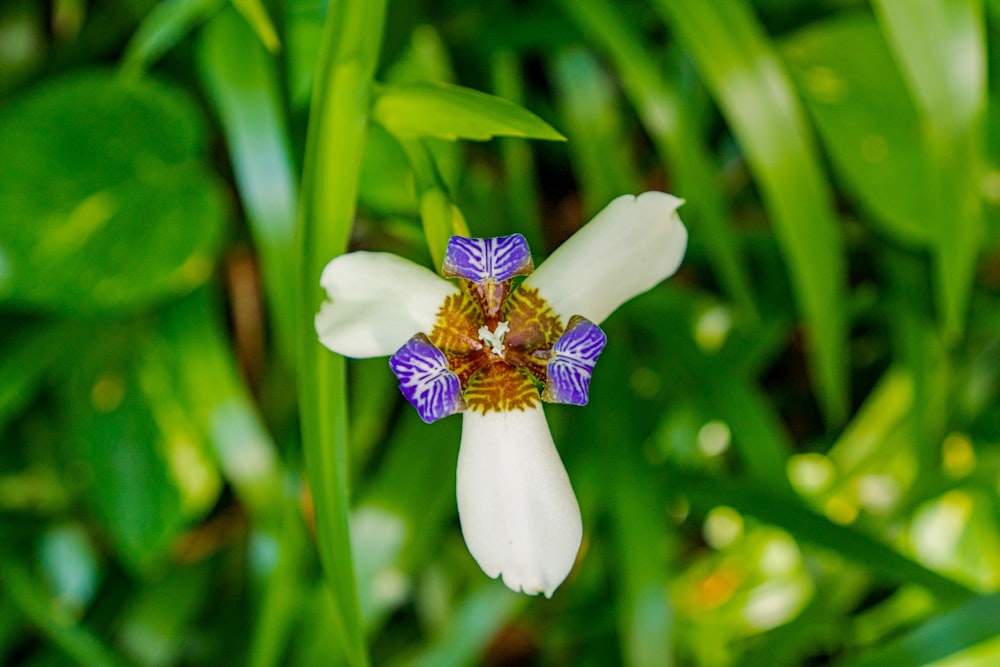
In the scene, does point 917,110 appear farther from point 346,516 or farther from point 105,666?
point 105,666

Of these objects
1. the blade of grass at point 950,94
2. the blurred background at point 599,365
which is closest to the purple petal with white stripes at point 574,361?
the blurred background at point 599,365

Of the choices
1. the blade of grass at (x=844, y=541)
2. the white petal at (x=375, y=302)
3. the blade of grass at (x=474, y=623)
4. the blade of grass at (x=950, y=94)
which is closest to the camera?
the white petal at (x=375, y=302)

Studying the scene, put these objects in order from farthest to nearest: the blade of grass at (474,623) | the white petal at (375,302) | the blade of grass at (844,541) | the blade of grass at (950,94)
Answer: the blade of grass at (474,623) < the blade of grass at (844,541) < the blade of grass at (950,94) < the white petal at (375,302)

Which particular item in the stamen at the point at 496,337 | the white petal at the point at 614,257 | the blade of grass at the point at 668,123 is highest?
the blade of grass at the point at 668,123

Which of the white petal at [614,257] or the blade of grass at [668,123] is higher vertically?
the blade of grass at [668,123]

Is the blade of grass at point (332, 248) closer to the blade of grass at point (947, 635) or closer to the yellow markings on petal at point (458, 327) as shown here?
the yellow markings on petal at point (458, 327)

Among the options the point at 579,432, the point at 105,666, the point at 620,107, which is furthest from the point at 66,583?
the point at 620,107

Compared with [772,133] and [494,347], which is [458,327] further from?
[772,133]
